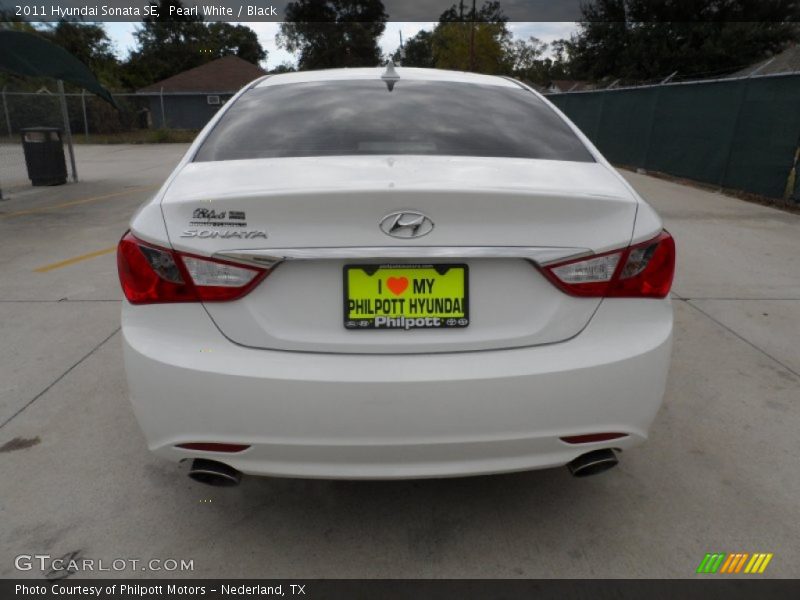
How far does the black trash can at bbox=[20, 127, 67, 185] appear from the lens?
1254 cm

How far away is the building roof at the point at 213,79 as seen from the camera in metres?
45.0

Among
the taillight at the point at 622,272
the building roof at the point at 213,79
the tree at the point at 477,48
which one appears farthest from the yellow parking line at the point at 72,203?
the tree at the point at 477,48

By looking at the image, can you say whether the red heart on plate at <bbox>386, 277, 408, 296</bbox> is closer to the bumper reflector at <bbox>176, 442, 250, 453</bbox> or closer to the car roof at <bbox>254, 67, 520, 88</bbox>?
the bumper reflector at <bbox>176, 442, 250, 453</bbox>

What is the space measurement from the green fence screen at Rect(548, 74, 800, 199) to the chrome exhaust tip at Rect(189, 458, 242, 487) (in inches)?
402

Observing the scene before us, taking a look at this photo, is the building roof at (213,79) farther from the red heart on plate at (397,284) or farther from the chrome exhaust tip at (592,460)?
the chrome exhaust tip at (592,460)

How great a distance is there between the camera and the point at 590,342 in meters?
2.02

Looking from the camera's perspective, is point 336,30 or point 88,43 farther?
point 336,30

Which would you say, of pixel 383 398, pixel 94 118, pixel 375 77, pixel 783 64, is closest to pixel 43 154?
pixel 375 77

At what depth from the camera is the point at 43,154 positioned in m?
12.7

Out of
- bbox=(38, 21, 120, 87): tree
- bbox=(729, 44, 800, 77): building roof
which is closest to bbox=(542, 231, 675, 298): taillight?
bbox=(729, 44, 800, 77): building roof

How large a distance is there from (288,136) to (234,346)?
3.24 feet

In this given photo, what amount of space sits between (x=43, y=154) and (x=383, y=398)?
1321cm

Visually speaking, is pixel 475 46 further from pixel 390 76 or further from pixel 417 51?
pixel 390 76

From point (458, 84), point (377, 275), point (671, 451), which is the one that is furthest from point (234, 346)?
point (671, 451)
